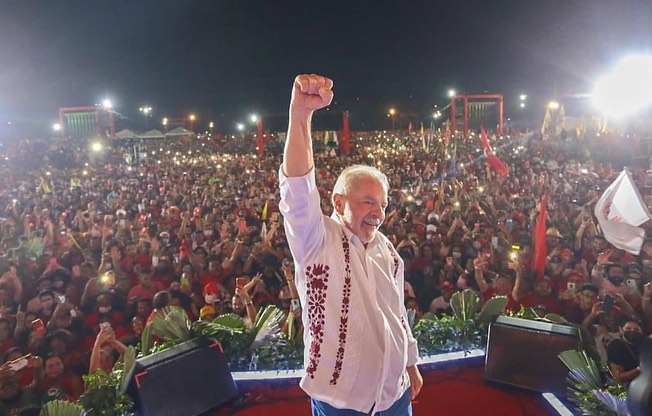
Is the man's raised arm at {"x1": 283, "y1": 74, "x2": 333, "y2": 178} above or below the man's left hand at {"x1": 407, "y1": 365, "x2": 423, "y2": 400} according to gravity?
above

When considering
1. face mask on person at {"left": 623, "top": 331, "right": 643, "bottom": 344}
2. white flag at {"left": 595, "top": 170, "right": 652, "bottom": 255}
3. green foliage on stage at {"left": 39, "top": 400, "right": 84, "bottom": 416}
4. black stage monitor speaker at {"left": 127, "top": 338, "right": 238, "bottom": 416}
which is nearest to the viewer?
green foliage on stage at {"left": 39, "top": 400, "right": 84, "bottom": 416}

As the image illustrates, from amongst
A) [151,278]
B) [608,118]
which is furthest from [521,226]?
[608,118]

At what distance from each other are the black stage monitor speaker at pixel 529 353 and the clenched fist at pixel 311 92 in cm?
256

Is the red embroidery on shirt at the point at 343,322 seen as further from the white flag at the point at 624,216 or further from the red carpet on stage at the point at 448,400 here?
the white flag at the point at 624,216

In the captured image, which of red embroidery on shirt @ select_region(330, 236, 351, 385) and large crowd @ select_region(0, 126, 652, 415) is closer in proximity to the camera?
red embroidery on shirt @ select_region(330, 236, 351, 385)

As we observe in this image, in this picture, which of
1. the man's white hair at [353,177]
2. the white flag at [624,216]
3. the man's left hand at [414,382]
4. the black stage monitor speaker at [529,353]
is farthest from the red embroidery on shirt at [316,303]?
the white flag at [624,216]

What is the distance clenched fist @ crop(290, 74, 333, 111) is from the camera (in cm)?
175

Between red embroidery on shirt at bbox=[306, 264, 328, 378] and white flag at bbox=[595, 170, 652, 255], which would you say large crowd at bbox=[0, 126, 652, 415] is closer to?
white flag at bbox=[595, 170, 652, 255]

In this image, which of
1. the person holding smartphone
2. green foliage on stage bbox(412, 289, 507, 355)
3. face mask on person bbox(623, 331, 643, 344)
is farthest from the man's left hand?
face mask on person bbox(623, 331, 643, 344)

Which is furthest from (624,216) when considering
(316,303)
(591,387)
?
(316,303)

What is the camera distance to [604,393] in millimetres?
2770

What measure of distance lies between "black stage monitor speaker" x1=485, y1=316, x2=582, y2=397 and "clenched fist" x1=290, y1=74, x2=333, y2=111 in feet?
8.39

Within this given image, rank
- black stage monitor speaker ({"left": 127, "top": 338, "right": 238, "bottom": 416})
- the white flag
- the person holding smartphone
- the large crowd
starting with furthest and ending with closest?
the white flag → the large crowd → black stage monitor speaker ({"left": 127, "top": 338, "right": 238, "bottom": 416}) → the person holding smartphone

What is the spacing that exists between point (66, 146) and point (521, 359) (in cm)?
3554
